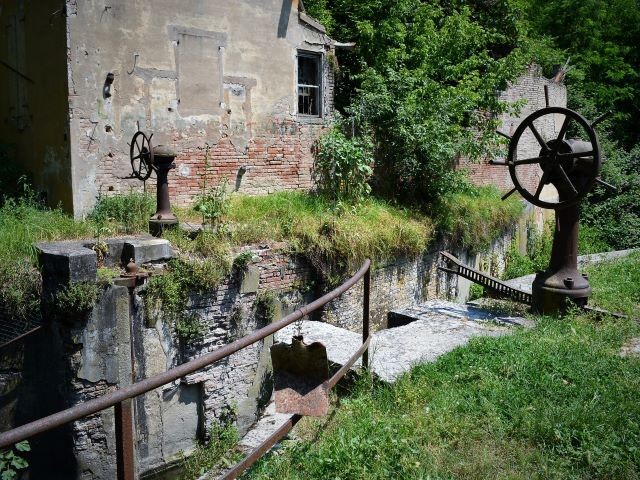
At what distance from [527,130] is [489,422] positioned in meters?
14.8

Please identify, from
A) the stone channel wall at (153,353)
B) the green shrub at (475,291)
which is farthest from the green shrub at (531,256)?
the stone channel wall at (153,353)

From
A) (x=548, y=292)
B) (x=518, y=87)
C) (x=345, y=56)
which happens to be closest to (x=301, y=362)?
(x=548, y=292)

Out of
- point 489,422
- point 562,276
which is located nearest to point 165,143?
point 562,276

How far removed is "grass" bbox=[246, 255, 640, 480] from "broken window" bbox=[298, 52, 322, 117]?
7913 millimetres

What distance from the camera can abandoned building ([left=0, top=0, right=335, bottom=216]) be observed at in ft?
30.2

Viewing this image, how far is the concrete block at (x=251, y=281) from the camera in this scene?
8211 millimetres

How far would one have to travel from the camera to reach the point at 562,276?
7.14 meters

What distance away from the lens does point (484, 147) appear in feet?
41.6

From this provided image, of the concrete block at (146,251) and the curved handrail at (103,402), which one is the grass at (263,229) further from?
the curved handrail at (103,402)

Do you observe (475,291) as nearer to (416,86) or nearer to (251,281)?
(416,86)

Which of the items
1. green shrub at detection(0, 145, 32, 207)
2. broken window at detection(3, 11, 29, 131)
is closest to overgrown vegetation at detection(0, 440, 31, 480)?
green shrub at detection(0, 145, 32, 207)

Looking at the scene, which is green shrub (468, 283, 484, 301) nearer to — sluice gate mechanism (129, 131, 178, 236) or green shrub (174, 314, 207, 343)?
green shrub (174, 314, 207, 343)

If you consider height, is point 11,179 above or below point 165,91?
below

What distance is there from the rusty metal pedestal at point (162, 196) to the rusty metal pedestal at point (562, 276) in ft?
16.2
